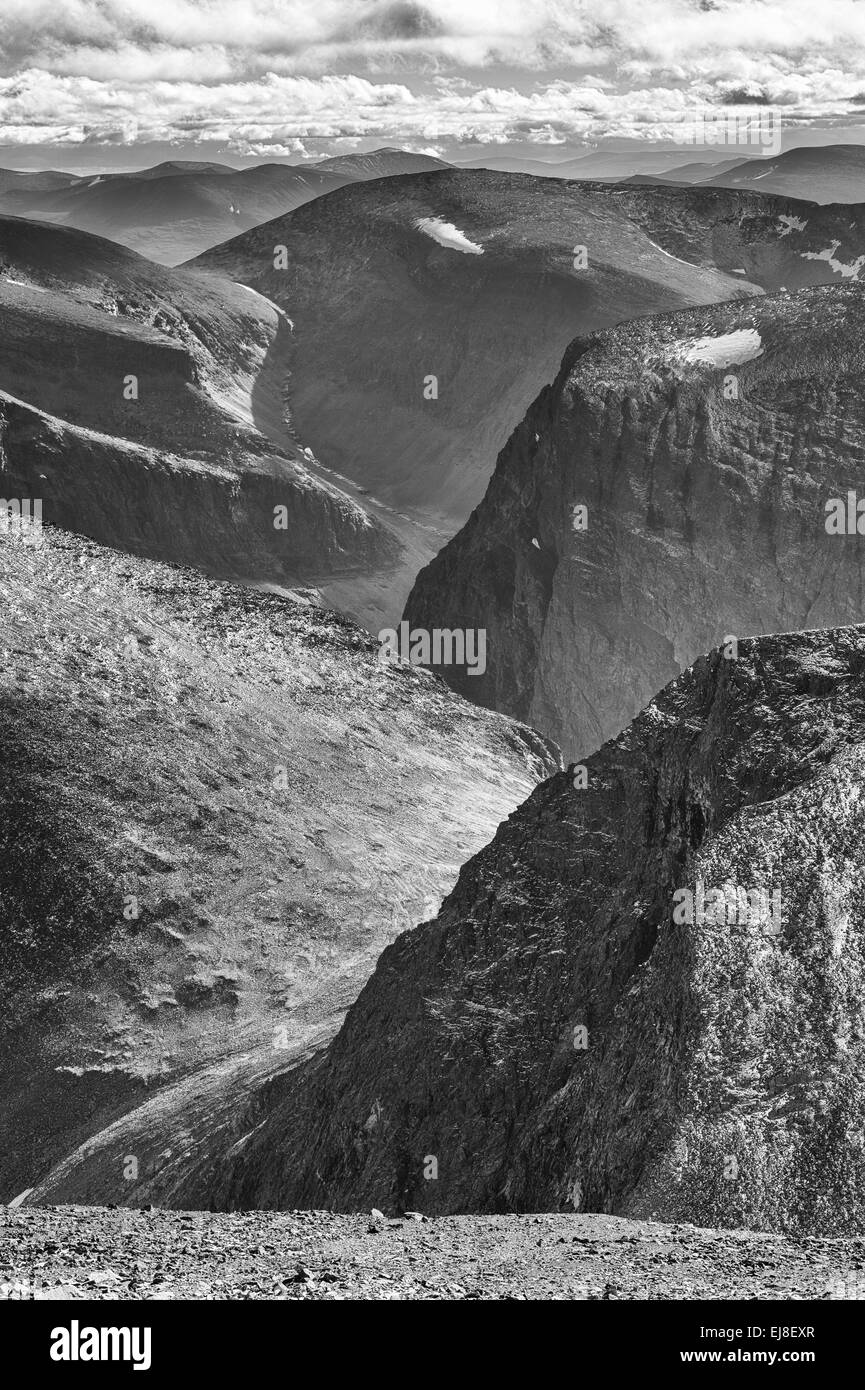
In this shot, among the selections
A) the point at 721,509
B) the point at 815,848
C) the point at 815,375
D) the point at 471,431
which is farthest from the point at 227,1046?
the point at 471,431

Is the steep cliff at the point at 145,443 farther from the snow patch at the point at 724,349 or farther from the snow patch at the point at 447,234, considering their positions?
the snow patch at the point at 724,349

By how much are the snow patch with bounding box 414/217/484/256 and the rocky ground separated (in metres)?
149

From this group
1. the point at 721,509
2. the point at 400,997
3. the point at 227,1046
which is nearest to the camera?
the point at 400,997

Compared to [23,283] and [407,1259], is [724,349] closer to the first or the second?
[407,1259]

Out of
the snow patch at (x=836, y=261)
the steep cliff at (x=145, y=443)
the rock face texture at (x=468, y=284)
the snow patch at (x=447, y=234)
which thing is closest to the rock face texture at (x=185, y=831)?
the steep cliff at (x=145, y=443)

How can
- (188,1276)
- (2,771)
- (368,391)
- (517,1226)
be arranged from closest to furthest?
(188,1276) → (517,1226) → (2,771) → (368,391)

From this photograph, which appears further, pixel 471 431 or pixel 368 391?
pixel 368 391

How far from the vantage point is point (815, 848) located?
30.2 m

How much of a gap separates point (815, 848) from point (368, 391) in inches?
5511

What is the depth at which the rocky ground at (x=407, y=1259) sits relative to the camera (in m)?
20.7

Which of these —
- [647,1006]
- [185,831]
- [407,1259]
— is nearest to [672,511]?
[185,831]

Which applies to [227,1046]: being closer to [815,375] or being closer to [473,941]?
[473,941]

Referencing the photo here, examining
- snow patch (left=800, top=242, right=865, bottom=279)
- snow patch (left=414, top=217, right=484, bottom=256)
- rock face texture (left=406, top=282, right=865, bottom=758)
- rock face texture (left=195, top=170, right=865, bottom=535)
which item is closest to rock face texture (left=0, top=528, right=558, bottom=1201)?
rock face texture (left=406, top=282, right=865, bottom=758)

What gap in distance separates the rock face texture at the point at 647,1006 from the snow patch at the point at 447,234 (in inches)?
5272
